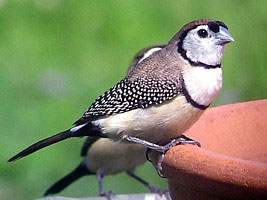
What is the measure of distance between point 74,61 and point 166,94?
224 cm

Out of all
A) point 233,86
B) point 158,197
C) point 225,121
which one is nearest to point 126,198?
point 158,197

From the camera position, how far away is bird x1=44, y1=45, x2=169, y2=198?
4344 mm

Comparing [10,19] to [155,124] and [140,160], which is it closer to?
[140,160]

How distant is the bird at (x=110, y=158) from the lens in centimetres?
434

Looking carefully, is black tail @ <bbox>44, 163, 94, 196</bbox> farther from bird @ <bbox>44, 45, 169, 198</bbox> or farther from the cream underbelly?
the cream underbelly

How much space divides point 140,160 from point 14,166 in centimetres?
90

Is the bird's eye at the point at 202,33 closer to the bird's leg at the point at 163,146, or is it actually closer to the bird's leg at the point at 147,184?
the bird's leg at the point at 163,146

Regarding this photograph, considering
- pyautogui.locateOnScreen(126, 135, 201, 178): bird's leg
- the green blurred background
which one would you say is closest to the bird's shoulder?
pyautogui.locateOnScreen(126, 135, 201, 178): bird's leg

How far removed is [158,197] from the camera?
4094 millimetres

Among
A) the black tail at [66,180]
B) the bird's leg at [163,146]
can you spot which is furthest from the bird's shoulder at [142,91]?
the black tail at [66,180]

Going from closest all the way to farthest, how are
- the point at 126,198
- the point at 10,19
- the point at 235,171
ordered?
the point at 235,171 < the point at 126,198 < the point at 10,19

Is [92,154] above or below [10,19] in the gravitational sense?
below

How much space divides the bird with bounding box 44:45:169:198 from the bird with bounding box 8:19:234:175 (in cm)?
63

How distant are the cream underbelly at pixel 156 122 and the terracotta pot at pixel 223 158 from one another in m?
0.17
